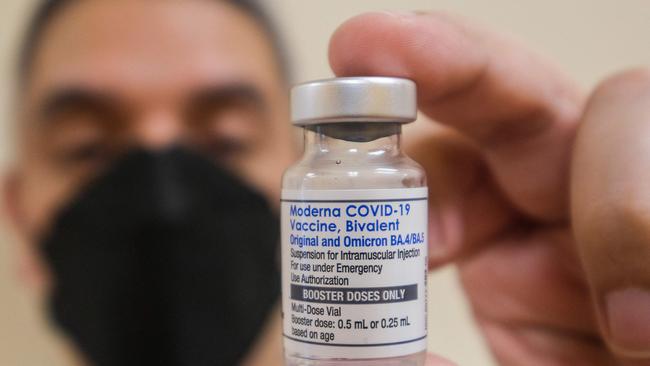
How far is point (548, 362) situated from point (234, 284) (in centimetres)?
74

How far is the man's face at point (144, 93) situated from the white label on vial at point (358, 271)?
86 centimetres

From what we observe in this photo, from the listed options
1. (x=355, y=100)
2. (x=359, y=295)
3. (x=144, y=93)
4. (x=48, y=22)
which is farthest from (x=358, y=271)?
(x=48, y=22)

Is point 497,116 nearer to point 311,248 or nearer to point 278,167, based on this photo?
point 311,248

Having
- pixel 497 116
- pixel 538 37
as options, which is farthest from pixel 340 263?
pixel 538 37

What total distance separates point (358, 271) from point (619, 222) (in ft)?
0.81

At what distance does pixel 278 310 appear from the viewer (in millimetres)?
1354

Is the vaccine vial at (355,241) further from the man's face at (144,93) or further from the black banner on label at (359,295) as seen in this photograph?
the man's face at (144,93)

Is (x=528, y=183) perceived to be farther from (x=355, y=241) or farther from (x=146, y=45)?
(x=146, y=45)

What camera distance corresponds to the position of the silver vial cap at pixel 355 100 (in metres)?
0.50

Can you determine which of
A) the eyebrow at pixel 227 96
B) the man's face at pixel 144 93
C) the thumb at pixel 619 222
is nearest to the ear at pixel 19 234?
the man's face at pixel 144 93

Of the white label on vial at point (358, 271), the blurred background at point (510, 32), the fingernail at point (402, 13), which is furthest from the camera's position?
the blurred background at point (510, 32)

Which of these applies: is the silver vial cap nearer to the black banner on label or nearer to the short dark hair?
the black banner on label

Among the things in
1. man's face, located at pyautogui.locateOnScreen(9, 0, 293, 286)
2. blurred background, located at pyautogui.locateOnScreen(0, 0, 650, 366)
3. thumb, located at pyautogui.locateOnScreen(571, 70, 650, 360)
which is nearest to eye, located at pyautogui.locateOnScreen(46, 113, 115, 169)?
man's face, located at pyautogui.locateOnScreen(9, 0, 293, 286)

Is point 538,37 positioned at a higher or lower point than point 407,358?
higher
